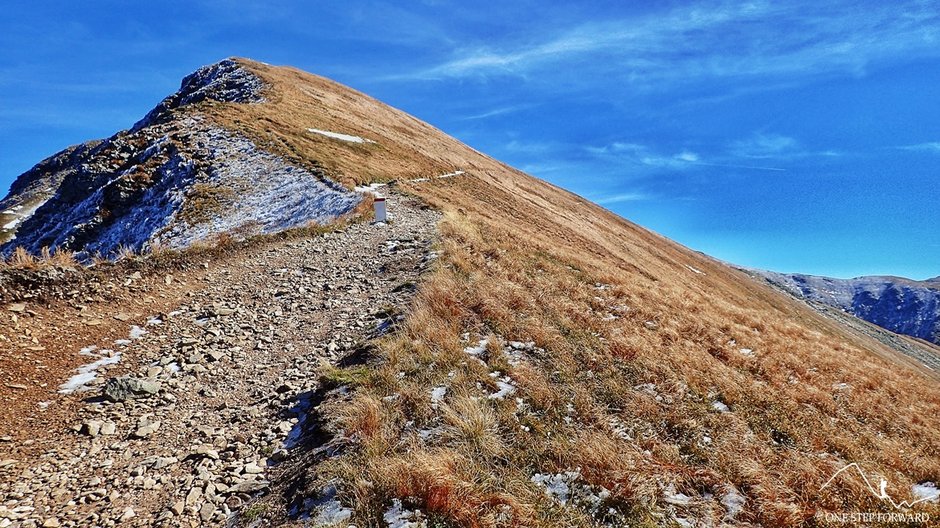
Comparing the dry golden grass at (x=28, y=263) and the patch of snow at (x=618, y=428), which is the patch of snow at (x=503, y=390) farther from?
the dry golden grass at (x=28, y=263)

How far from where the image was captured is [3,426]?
6.29 meters

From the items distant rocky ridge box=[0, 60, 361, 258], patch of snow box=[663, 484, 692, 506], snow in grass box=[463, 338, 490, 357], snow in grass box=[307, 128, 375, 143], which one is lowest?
patch of snow box=[663, 484, 692, 506]

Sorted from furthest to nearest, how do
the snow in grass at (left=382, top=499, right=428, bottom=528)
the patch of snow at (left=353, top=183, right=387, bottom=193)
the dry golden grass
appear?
the patch of snow at (left=353, top=183, right=387, bottom=193)
the dry golden grass
the snow in grass at (left=382, top=499, right=428, bottom=528)

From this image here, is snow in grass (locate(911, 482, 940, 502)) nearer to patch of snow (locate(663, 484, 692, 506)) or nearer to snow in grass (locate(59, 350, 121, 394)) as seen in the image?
patch of snow (locate(663, 484, 692, 506))

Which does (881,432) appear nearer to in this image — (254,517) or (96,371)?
(254,517)

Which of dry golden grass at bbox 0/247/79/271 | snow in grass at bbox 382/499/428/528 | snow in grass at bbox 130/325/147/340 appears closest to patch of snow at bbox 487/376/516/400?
snow in grass at bbox 382/499/428/528

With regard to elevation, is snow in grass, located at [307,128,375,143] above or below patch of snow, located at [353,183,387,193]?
above

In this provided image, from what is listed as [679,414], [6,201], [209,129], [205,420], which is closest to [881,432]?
[679,414]

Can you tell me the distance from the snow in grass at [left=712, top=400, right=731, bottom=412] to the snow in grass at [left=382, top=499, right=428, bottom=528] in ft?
21.5

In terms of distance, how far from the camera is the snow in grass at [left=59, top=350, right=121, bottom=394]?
7.48 m

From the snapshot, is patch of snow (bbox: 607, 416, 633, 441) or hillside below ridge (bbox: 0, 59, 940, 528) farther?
patch of snow (bbox: 607, 416, 633, 441)

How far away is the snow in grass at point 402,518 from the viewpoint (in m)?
4.80

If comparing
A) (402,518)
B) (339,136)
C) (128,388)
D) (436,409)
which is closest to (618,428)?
(436,409)

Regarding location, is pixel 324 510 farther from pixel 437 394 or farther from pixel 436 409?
pixel 437 394
